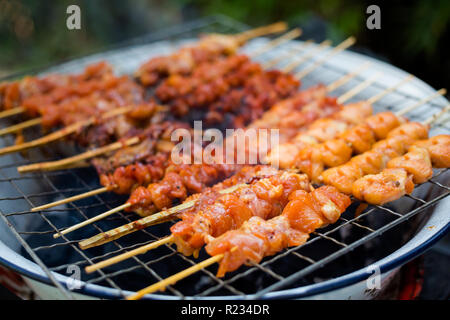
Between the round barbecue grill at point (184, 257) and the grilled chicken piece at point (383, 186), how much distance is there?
0.11m

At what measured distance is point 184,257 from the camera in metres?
2.62

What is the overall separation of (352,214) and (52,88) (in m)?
4.06

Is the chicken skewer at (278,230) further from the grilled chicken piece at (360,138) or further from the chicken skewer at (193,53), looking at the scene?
the chicken skewer at (193,53)

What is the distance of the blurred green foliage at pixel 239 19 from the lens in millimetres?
7234

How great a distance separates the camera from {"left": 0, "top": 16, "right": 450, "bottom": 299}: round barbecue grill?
238 centimetres

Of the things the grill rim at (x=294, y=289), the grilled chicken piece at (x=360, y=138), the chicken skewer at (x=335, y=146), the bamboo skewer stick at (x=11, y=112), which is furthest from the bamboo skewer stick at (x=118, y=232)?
the bamboo skewer stick at (x=11, y=112)

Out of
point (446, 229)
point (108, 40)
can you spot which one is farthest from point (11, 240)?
point (108, 40)

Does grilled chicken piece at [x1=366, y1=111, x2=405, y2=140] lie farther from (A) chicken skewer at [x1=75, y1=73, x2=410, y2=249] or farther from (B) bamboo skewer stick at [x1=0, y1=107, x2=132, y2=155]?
(B) bamboo skewer stick at [x1=0, y1=107, x2=132, y2=155]

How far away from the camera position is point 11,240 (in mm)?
3115

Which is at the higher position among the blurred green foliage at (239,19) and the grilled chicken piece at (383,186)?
the blurred green foliage at (239,19)

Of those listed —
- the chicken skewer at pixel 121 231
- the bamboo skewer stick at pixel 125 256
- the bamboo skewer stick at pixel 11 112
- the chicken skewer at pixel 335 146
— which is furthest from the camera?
the bamboo skewer stick at pixel 11 112

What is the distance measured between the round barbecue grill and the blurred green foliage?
3.11 metres

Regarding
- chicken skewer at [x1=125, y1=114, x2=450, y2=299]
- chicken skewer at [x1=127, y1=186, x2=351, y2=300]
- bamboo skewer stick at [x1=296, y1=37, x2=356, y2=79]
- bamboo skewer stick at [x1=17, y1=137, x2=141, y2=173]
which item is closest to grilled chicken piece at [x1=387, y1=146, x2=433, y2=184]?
chicken skewer at [x1=125, y1=114, x2=450, y2=299]
